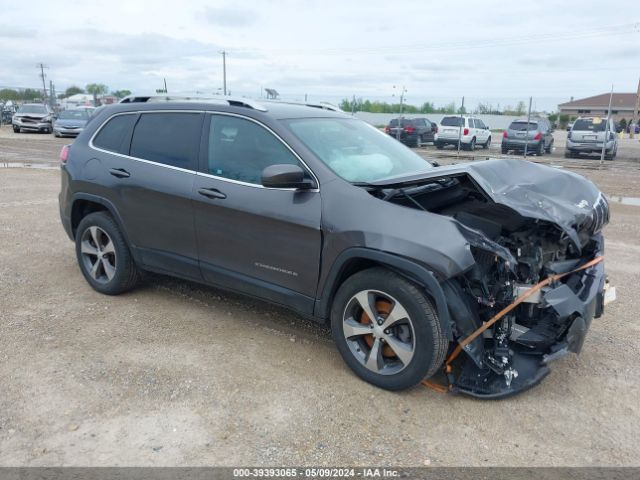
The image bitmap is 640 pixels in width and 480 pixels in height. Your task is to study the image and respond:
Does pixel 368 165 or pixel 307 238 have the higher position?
pixel 368 165

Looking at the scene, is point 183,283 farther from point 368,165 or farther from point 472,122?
point 472,122

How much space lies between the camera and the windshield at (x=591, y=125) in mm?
21172

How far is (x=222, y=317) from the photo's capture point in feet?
15.4

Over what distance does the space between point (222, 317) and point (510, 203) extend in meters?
2.55

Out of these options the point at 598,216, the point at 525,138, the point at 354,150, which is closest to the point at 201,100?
the point at 354,150

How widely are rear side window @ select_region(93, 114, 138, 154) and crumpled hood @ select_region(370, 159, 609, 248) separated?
2655 mm

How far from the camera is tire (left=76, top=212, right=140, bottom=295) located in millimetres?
4887

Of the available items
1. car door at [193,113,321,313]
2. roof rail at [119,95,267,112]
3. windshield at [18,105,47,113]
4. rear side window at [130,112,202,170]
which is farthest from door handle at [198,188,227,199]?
windshield at [18,105,47,113]

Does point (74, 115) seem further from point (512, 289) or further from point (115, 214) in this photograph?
point (512, 289)

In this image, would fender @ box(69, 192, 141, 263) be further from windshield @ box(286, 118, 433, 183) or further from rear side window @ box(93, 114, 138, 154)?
windshield @ box(286, 118, 433, 183)

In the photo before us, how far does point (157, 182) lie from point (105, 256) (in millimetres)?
1053

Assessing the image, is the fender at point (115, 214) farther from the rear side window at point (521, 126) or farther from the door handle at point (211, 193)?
the rear side window at point (521, 126)

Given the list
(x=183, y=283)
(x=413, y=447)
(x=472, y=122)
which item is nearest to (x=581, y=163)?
(x=472, y=122)

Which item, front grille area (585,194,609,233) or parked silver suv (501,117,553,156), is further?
parked silver suv (501,117,553,156)
